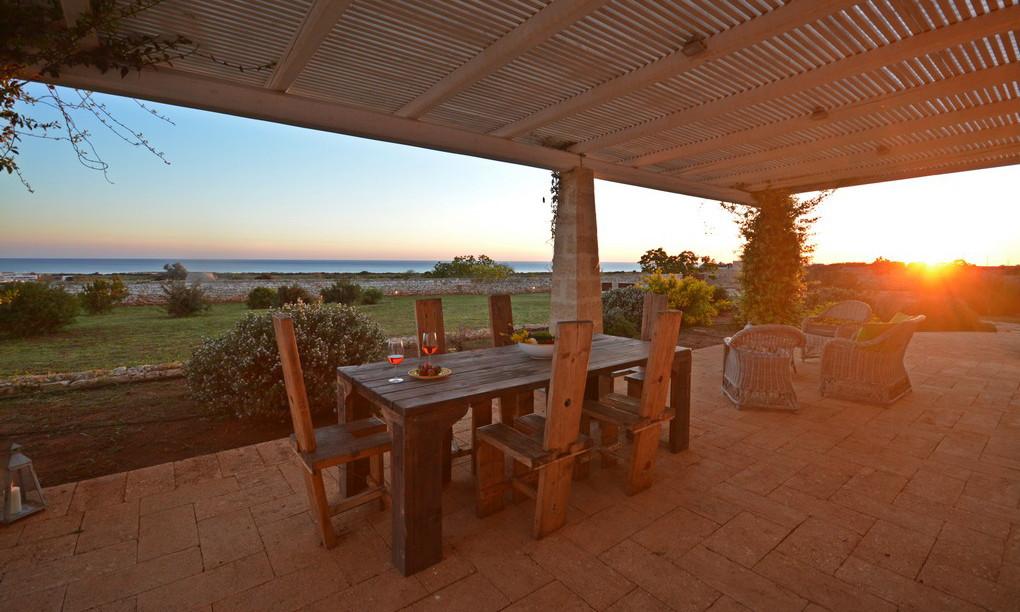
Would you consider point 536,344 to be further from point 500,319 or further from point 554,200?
point 554,200

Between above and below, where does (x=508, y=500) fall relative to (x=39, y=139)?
below

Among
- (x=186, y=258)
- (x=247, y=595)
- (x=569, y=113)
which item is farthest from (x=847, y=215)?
(x=186, y=258)

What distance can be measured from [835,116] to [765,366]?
2698 millimetres

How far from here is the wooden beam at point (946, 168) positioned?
5.52 metres

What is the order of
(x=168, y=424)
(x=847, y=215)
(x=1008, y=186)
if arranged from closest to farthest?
(x=168, y=424) → (x=1008, y=186) → (x=847, y=215)

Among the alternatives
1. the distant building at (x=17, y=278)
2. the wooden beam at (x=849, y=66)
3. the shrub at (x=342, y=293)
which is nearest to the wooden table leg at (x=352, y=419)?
the wooden beam at (x=849, y=66)

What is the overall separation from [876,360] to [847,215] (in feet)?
18.7

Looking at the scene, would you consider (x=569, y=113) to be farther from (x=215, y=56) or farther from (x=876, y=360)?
(x=876, y=360)

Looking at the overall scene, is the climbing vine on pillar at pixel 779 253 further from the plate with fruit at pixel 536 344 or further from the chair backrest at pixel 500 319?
the plate with fruit at pixel 536 344

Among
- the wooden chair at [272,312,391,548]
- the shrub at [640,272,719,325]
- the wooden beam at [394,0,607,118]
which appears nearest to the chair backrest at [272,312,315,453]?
the wooden chair at [272,312,391,548]

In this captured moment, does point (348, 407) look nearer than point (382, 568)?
No

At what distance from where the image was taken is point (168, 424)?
363 centimetres

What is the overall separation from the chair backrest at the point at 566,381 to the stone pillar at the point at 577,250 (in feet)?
12.0

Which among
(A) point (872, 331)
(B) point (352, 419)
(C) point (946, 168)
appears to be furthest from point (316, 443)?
(C) point (946, 168)
